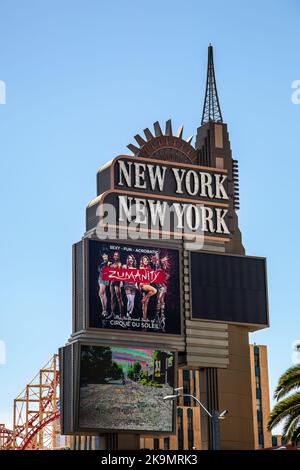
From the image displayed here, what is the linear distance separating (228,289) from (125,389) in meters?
11.1

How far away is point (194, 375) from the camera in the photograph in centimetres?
14825

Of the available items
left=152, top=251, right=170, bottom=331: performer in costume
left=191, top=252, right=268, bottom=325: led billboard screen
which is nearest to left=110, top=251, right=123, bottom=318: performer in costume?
left=152, top=251, right=170, bottom=331: performer in costume

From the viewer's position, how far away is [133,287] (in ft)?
247

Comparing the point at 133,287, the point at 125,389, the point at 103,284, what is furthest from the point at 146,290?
the point at 125,389

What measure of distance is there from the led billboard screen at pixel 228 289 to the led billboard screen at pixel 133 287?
170 cm

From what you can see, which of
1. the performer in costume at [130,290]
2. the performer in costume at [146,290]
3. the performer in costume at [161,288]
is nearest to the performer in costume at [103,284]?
the performer in costume at [130,290]

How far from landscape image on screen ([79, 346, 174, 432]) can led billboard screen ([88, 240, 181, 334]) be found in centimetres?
198

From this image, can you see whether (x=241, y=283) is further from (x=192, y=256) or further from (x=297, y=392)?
(x=297, y=392)

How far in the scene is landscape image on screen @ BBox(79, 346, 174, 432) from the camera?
72312 millimetres

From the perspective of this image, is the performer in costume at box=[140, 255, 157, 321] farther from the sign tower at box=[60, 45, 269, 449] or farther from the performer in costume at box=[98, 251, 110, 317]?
the performer in costume at box=[98, 251, 110, 317]
